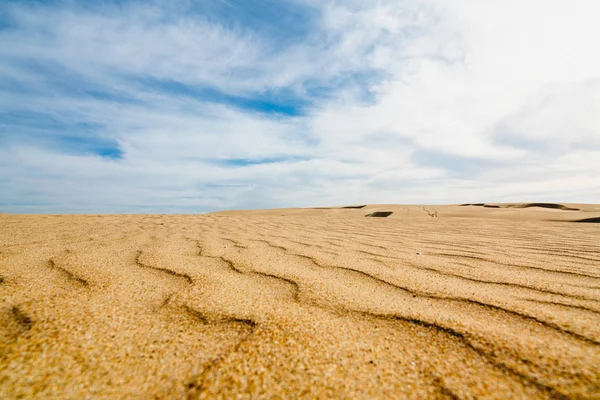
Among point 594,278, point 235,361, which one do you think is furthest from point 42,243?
point 594,278

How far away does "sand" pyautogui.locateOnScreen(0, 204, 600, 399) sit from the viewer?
2.22 ft

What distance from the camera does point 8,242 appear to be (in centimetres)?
216

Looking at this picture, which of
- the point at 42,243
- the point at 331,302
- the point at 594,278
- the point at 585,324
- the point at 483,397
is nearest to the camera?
the point at 483,397

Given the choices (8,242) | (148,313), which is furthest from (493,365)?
(8,242)

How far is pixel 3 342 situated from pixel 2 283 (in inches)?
24.4

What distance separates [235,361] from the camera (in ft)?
2.49

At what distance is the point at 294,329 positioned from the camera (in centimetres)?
92

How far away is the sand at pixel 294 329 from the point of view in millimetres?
678

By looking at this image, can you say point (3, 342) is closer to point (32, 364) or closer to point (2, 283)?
point (32, 364)

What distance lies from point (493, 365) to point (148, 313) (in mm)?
1038

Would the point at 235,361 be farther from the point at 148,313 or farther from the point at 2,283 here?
the point at 2,283

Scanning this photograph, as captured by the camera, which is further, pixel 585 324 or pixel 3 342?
pixel 585 324

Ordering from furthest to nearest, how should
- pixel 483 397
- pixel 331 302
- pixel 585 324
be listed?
pixel 331 302, pixel 585 324, pixel 483 397

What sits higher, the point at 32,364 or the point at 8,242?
the point at 8,242
